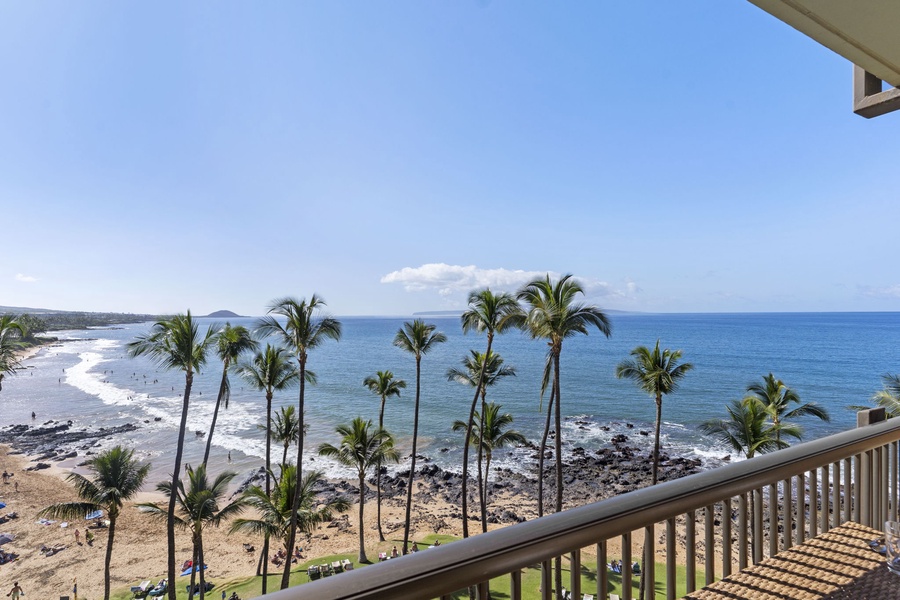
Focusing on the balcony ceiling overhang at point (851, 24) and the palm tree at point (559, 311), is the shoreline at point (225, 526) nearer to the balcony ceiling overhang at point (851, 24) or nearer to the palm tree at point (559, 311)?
the palm tree at point (559, 311)

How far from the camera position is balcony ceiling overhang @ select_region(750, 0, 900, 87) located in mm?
1487

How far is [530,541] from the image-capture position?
3.25 feet

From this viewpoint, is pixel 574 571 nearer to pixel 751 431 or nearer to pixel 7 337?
pixel 7 337

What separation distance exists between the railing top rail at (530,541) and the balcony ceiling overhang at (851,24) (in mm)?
1708

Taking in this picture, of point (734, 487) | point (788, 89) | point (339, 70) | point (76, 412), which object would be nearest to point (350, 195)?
point (339, 70)

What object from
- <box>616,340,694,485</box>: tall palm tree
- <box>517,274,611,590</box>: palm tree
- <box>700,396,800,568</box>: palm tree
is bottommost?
<box>700,396,800,568</box>: palm tree

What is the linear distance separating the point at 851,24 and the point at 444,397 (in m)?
37.8

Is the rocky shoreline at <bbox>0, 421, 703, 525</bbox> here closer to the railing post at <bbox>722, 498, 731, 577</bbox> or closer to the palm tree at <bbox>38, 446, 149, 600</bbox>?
the palm tree at <bbox>38, 446, 149, 600</bbox>

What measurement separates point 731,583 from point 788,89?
9726 millimetres

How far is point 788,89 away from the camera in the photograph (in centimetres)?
775

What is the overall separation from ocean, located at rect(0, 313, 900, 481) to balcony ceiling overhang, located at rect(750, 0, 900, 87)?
24.0 metres

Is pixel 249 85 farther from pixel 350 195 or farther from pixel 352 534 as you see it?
pixel 352 534

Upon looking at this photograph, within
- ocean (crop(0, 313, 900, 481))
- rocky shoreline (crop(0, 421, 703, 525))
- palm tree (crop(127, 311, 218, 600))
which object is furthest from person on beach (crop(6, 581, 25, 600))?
ocean (crop(0, 313, 900, 481))

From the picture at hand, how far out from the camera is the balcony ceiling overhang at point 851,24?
1487mm
